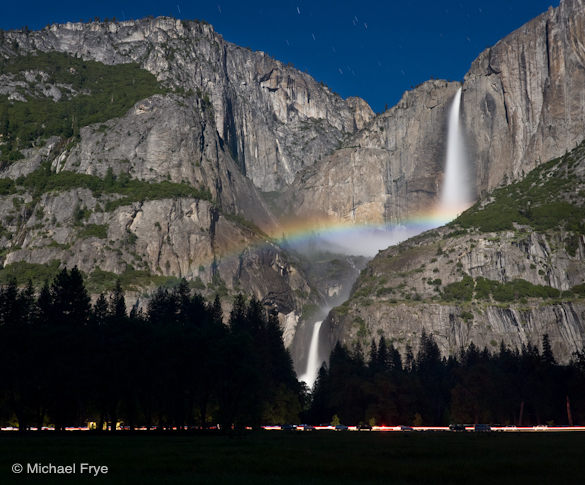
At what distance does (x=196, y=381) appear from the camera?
93.7 meters

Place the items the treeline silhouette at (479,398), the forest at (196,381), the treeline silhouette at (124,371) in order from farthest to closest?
the treeline silhouette at (479,398) → the forest at (196,381) → the treeline silhouette at (124,371)

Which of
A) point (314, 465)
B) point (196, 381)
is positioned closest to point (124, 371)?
point (196, 381)

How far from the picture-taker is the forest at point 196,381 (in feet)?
296

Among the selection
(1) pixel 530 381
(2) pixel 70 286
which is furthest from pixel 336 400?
(2) pixel 70 286

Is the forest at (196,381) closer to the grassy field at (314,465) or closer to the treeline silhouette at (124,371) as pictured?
the treeline silhouette at (124,371)

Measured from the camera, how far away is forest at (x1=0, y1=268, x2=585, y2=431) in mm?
90250

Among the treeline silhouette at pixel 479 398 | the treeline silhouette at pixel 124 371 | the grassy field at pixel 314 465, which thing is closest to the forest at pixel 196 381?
the treeline silhouette at pixel 124 371

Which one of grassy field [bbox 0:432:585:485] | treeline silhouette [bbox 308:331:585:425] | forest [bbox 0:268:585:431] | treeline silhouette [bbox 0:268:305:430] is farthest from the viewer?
treeline silhouette [bbox 308:331:585:425]

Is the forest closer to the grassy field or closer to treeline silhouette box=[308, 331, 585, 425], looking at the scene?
treeline silhouette box=[308, 331, 585, 425]

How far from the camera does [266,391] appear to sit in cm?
12181

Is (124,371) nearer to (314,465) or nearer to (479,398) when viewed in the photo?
(314,465)

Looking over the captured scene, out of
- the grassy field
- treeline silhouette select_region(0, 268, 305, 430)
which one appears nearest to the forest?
treeline silhouette select_region(0, 268, 305, 430)

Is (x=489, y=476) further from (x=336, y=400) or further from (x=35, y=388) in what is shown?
(x=336, y=400)

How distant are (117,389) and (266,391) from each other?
3786 cm
